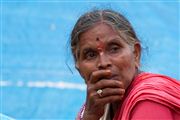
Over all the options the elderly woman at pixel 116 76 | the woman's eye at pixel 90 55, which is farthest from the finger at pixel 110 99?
the woman's eye at pixel 90 55

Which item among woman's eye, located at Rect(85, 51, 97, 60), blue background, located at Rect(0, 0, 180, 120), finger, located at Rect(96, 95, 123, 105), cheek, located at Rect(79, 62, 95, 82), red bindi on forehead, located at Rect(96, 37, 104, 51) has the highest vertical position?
red bindi on forehead, located at Rect(96, 37, 104, 51)

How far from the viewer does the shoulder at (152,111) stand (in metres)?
1.27

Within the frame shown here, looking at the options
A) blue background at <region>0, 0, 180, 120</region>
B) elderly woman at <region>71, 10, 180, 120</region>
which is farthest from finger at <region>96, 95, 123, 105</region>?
blue background at <region>0, 0, 180, 120</region>

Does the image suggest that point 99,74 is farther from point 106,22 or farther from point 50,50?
point 50,50

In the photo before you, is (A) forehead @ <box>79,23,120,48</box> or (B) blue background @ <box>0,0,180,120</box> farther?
(B) blue background @ <box>0,0,180,120</box>

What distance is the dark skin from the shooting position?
4.38 feet

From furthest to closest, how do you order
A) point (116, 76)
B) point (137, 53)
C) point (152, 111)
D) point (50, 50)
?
point (50, 50) → point (137, 53) → point (116, 76) → point (152, 111)

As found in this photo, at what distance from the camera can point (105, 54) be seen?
4.59 ft

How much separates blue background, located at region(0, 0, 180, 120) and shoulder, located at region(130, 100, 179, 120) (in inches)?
64.0

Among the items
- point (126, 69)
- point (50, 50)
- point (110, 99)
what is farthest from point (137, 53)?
point (50, 50)

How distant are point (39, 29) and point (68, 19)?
19cm

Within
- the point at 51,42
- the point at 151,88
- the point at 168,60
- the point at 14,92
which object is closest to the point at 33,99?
the point at 14,92

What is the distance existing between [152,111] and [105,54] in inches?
8.8

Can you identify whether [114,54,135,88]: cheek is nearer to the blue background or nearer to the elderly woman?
the elderly woman
